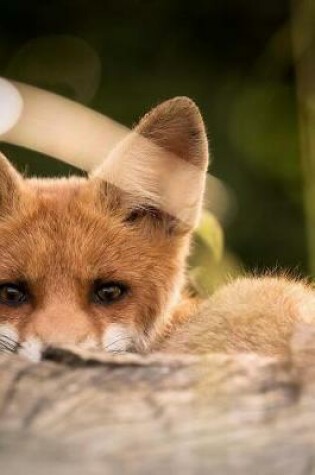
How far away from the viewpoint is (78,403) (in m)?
0.92

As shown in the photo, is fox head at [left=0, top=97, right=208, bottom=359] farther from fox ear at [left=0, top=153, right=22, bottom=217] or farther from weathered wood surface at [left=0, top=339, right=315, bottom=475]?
weathered wood surface at [left=0, top=339, right=315, bottom=475]

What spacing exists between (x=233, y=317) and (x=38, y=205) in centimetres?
66

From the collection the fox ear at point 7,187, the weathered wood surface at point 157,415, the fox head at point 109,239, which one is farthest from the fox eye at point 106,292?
the weathered wood surface at point 157,415

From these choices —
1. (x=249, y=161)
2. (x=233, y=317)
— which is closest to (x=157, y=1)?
(x=249, y=161)

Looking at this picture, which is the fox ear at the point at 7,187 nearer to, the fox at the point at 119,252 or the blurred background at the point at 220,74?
the fox at the point at 119,252

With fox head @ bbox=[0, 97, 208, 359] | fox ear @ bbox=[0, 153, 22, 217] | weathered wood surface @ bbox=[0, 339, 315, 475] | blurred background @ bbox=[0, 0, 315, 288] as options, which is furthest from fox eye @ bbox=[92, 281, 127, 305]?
blurred background @ bbox=[0, 0, 315, 288]

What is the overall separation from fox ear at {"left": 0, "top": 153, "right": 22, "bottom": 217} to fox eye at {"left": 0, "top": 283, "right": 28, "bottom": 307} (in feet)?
0.67

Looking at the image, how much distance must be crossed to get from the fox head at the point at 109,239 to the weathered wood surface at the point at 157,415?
718 millimetres

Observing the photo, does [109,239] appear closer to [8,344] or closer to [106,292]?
[106,292]

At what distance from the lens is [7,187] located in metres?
2.02

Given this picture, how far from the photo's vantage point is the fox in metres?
1.72

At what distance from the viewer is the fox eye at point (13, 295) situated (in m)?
1.80

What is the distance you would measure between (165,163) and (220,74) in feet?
3.40

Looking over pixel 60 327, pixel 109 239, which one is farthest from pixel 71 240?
pixel 60 327
